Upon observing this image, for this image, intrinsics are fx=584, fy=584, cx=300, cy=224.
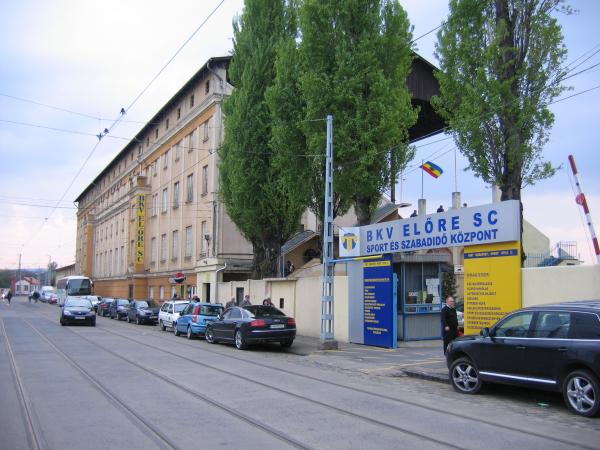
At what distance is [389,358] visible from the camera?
1642cm

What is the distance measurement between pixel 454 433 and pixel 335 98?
1551 centimetres

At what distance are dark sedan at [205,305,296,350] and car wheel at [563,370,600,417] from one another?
11427 millimetres

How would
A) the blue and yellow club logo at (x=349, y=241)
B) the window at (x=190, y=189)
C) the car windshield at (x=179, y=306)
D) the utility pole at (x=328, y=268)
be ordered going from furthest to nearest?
1. the window at (x=190, y=189)
2. the car windshield at (x=179, y=306)
3. the blue and yellow club logo at (x=349, y=241)
4. the utility pole at (x=328, y=268)

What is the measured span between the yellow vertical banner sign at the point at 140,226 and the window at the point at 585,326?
47.4 m

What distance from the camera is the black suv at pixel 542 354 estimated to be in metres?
8.70

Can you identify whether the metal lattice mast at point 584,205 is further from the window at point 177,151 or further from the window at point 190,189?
the window at point 177,151

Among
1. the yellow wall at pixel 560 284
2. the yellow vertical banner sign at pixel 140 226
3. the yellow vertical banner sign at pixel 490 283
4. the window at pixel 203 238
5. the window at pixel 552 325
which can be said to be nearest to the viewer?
the window at pixel 552 325

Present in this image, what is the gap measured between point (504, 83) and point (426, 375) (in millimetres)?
8372

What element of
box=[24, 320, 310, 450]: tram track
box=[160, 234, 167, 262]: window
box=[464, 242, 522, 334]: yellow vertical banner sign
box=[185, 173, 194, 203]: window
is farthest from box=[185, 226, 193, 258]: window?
box=[464, 242, 522, 334]: yellow vertical banner sign

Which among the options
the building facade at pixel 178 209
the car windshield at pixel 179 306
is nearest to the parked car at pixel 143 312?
the building facade at pixel 178 209

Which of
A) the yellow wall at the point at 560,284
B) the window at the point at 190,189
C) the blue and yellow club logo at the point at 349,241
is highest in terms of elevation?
the window at the point at 190,189

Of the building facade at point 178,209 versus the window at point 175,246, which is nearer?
the building facade at point 178,209

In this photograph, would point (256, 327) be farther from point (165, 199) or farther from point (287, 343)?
point (165, 199)

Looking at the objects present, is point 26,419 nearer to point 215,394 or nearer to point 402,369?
point 215,394
